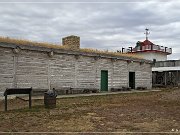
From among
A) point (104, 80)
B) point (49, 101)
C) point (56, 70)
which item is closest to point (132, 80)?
point (104, 80)

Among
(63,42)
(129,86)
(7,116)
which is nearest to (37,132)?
(7,116)

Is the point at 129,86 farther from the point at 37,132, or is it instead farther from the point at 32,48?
the point at 37,132

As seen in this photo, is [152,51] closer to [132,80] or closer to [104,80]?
[132,80]

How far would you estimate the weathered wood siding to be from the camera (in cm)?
1886

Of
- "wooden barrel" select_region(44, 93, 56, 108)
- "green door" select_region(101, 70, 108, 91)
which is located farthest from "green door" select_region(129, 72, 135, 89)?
"wooden barrel" select_region(44, 93, 56, 108)

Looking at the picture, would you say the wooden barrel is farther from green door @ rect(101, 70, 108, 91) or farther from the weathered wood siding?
green door @ rect(101, 70, 108, 91)

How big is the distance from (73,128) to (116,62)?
20.5 meters

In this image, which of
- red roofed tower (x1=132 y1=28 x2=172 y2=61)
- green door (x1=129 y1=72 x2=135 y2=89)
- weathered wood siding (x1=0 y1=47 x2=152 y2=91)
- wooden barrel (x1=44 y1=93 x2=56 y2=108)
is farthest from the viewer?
red roofed tower (x1=132 y1=28 x2=172 y2=61)

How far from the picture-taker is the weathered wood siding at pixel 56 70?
1886 cm

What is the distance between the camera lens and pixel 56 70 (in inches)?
873

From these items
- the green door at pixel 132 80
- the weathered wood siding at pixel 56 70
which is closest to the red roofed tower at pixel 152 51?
the green door at pixel 132 80

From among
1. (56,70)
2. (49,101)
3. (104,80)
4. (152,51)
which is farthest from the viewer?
(152,51)

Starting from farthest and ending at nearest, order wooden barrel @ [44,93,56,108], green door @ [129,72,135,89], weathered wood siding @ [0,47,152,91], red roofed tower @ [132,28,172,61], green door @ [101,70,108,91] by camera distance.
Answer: red roofed tower @ [132,28,172,61] < green door @ [129,72,135,89] < green door @ [101,70,108,91] < weathered wood siding @ [0,47,152,91] < wooden barrel @ [44,93,56,108]

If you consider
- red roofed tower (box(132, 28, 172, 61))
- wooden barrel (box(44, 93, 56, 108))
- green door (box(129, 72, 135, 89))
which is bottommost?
wooden barrel (box(44, 93, 56, 108))
